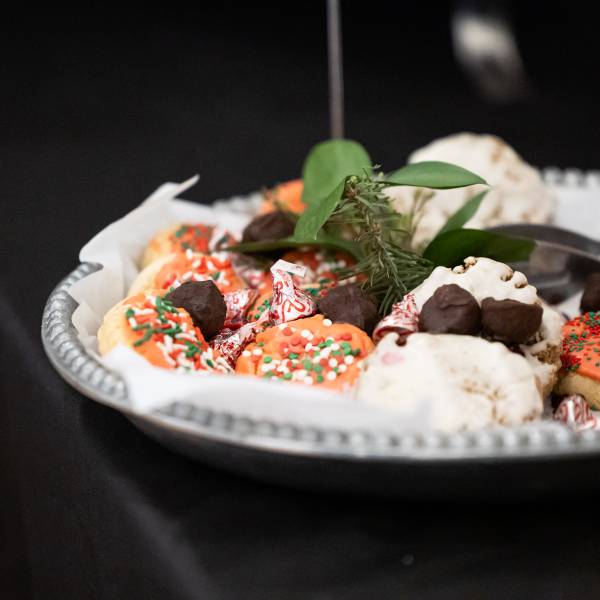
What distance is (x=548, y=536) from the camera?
0.81 metres

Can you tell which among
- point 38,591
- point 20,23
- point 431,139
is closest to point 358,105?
point 431,139

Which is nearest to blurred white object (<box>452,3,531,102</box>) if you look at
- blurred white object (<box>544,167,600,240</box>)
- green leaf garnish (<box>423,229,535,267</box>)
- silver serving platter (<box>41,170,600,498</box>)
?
blurred white object (<box>544,167,600,240</box>)

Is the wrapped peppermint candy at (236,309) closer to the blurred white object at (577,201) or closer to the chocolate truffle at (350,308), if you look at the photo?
the chocolate truffle at (350,308)

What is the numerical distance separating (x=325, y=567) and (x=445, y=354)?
22cm

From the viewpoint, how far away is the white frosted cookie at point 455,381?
2.63ft

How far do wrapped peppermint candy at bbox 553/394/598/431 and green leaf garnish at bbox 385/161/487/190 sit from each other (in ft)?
0.83

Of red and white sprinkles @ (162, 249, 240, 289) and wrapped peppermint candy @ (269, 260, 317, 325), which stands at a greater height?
wrapped peppermint candy @ (269, 260, 317, 325)

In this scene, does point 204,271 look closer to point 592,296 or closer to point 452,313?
point 452,313

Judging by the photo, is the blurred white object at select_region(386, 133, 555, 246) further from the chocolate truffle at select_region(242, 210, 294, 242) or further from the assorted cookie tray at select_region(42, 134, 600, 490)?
the chocolate truffle at select_region(242, 210, 294, 242)

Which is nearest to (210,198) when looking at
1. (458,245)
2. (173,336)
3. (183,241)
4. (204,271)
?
Result: (183,241)

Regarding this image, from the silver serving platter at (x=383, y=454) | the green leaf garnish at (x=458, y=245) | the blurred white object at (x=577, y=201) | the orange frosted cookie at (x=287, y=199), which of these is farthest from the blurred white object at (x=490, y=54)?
the silver serving platter at (x=383, y=454)

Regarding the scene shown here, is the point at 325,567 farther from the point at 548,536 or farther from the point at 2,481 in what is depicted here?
the point at 2,481

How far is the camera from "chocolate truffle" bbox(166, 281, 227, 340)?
971 mm

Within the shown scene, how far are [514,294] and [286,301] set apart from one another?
0.24 m
